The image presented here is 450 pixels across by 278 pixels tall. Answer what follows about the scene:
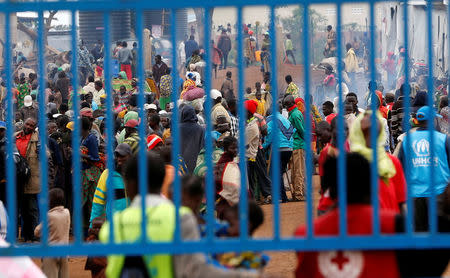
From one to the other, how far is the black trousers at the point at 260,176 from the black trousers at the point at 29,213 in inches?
138

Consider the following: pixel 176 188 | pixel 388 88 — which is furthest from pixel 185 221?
Answer: pixel 388 88

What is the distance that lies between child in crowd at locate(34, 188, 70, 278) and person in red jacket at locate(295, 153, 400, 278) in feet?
13.9

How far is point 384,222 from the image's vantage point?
3514 millimetres

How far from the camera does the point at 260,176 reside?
528 inches

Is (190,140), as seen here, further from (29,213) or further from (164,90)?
(164,90)

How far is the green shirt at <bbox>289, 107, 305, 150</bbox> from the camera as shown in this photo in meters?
12.9

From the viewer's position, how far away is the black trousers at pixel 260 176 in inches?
520

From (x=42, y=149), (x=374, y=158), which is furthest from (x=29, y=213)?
(x=374, y=158)

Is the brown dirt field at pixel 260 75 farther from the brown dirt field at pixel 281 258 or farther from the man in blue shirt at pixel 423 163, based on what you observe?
the man in blue shirt at pixel 423 163

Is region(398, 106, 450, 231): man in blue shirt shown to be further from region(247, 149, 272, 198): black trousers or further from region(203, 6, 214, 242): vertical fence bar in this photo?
region(247, 149, 272, 198): black trousers

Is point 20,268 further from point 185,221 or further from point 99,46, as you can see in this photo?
point 99,46

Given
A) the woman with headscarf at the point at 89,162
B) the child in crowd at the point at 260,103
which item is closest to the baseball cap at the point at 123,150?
the woman with headscarf at the point at 89,162

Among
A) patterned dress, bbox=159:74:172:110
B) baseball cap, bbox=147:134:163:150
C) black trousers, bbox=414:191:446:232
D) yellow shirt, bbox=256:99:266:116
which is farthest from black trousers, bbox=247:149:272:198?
patterned dress, bbox=159:74:172:110

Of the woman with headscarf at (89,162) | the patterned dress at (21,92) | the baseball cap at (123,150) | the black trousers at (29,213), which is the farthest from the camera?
the patterned dress at (21,92)
